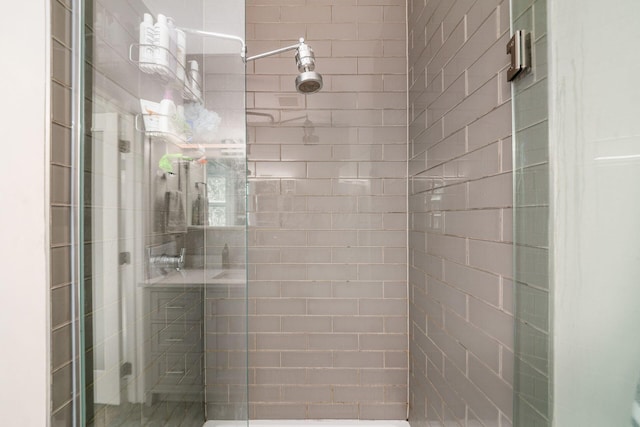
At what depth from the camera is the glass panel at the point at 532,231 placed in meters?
0.60

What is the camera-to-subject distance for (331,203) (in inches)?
61.6

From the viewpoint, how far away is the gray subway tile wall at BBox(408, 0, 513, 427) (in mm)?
764

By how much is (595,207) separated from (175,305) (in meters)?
1.21

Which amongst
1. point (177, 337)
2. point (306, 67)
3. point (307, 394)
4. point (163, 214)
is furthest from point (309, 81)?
point (307, 394)

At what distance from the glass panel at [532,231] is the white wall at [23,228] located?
3.60 feet

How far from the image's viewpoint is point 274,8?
1.55 metres

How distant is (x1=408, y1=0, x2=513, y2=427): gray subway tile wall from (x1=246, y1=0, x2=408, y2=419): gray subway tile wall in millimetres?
122

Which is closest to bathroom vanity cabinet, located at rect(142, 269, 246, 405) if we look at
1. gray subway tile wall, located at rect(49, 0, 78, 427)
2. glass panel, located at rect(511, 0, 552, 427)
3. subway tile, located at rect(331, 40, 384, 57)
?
gray subway tile wall, located at rect(49, 0, 78, 427)

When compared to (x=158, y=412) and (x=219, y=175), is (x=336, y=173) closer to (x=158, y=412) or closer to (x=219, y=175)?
(x=219, y=175)

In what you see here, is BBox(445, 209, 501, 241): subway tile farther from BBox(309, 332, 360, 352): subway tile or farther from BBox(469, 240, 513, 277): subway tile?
BBox(309, 332, 360, 352): subway tile

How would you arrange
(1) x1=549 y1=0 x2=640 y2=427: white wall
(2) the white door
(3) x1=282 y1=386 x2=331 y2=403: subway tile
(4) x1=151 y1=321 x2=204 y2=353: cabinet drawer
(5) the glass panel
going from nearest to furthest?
(1) x1=549 y1=0 x2=640 y2=427: white wall < (5) the glass panel < (2) the white door < (4) x1=151 y1=321 x2=204 y2=353: cabinet drawer < (3) x1=282 y1=386 x2=331 y2=403: subway tile

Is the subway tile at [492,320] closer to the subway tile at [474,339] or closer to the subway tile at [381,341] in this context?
the subway tile at [474,339]

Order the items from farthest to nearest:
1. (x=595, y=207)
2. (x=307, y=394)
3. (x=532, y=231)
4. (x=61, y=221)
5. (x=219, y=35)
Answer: (x=307, y=394), (x=219, y=35), (x=61, y=221), (x=532, y=231), (x=595, y=207)

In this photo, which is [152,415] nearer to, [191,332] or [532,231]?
[191,332]
